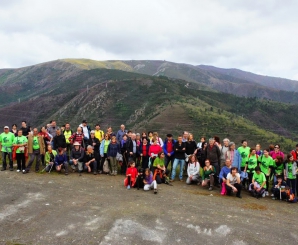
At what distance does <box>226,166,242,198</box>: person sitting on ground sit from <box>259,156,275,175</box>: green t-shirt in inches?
50.4

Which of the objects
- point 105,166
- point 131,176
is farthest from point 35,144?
point 131,176

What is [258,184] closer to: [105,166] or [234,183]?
[234,183]

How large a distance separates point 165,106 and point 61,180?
1593 inches

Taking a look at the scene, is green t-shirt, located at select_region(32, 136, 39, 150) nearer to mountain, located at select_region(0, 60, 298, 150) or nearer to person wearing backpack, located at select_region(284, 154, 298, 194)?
person wearing backpack, located at select_region(284, 154, 298, 194)

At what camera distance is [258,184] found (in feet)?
34.2

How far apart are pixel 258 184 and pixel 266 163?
853 millimetres

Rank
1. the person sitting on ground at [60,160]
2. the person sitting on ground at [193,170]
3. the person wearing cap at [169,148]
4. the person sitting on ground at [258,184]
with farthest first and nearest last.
Result: the person wearing cap at [169,148] < the person sitting on ground at [60,160] < the person sitting on ground at [193,170] < the person sitting on ground at [258,184]

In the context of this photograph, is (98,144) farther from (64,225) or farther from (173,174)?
(64,225)

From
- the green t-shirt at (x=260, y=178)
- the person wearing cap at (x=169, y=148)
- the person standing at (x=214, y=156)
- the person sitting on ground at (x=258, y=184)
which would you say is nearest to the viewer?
the person sitting on ground at (x=258, y=184)

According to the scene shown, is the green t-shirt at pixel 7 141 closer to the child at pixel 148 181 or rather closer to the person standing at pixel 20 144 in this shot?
the person standing at pixel 20 144

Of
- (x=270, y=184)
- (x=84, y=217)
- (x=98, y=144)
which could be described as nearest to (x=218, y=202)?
(x=270, y=184)

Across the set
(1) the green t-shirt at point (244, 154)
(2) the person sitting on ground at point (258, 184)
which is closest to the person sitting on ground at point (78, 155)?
(1) the green t-shirt at point (244, 154)

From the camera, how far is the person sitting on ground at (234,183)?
33.0ft

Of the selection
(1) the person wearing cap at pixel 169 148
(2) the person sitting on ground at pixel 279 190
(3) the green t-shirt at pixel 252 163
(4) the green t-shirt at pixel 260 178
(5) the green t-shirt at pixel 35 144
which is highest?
(5) the green t-shirt at pixel 35 144
